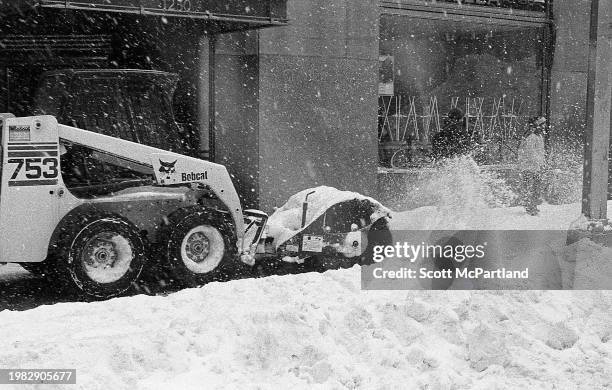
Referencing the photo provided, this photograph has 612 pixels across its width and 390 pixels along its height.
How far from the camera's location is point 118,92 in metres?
10.1

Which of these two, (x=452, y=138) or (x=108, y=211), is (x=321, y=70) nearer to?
(x=452, y=138)

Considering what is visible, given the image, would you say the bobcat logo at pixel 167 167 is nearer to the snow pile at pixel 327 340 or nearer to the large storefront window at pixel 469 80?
the snow pile at pixel 327 340

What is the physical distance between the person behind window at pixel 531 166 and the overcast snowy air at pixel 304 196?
0.12 feet

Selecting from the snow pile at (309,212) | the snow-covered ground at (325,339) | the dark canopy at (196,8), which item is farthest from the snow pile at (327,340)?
the dark canopy at (196,8)

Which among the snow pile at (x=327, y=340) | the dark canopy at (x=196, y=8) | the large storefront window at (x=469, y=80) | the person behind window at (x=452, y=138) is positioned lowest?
the snow pile at (x=327, y=340)

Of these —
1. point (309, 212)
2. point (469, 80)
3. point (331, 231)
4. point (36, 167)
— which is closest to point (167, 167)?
point (36, 167)

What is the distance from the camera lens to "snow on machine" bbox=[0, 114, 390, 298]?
8.73 metres

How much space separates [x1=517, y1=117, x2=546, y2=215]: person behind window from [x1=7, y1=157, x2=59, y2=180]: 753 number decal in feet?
28.9

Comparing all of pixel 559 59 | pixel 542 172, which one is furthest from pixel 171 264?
pixel 559 59

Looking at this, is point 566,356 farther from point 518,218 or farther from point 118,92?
point 518,218

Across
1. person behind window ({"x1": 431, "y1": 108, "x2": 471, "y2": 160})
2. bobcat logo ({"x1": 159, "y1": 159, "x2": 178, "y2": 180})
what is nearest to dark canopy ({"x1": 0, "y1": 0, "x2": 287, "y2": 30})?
bobcat logo ({"x1": 159, "y1": 159, "x2": 178, "y2": 180})

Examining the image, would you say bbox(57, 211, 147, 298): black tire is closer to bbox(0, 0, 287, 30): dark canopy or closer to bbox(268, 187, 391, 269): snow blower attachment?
bbox(268, 187, 391, 269): snow blower attachment

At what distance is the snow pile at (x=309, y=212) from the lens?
10250 millimetres

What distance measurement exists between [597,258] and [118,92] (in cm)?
538
